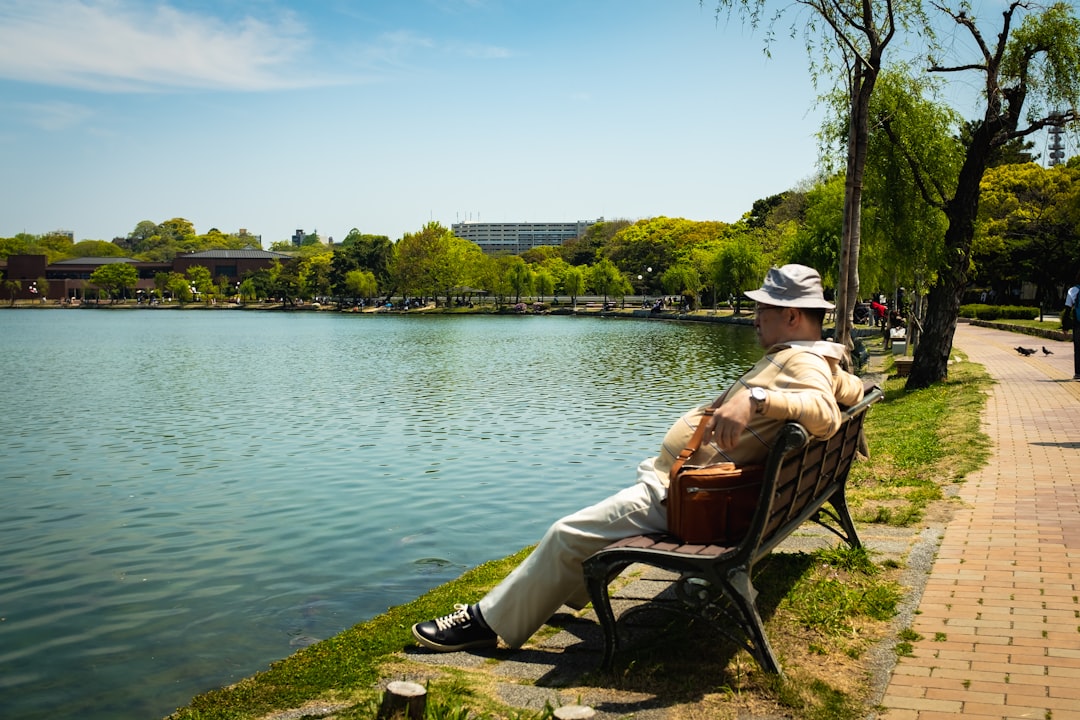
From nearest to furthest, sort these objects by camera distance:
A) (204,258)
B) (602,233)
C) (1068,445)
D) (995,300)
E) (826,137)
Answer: (1068,445)
(826,137)
(995,300)
(602,233)
(204,258)

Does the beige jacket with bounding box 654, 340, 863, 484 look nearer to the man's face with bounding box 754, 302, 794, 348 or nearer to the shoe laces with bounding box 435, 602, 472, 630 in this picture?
the man's face with bounding box 754, 302, 794, 348

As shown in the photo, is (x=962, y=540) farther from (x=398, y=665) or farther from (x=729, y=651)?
(x=398, y=665)

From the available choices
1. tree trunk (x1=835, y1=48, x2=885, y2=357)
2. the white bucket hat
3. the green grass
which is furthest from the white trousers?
tree trunk (x1=835, y1=48, x2=885, y2=357)

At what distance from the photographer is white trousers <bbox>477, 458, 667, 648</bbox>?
14.0 feet

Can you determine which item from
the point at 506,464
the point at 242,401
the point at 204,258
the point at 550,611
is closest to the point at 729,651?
the point at 550,611

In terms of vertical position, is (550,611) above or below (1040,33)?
below

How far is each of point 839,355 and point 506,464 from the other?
9.57 meters

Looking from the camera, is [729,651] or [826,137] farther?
[826,137]

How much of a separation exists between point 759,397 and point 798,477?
0.56m

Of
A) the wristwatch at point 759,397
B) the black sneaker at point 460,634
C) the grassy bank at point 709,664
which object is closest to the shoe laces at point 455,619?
the black sneaker at point 460,634

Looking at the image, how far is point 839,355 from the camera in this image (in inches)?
174

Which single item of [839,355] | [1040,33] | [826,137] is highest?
[1040,33]

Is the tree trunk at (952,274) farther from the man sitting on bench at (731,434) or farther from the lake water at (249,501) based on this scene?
the man sitting on bench at (731,434)

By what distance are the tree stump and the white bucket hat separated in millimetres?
2139
